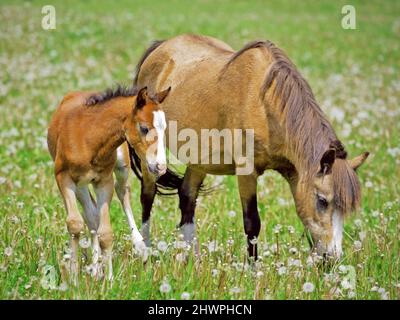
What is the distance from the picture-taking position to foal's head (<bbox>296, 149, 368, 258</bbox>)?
6.40m

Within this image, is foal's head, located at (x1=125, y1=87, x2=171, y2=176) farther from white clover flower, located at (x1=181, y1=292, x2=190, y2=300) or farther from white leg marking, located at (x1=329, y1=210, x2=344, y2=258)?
white leg marking, located at (x1=329, y1=210, x2=344, y2=258)

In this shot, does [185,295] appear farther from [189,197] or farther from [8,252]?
[189,197]

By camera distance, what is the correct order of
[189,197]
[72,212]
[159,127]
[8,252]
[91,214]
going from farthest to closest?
[189,197] → [91,214] → [72,212] → [8,252] → [159,127]

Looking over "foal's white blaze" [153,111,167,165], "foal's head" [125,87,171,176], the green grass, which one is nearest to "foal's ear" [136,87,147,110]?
"foal's head" [125,87,171,176]

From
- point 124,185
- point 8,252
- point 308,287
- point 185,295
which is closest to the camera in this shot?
point 185,295

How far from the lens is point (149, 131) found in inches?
234

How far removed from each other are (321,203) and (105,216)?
185 centimetres

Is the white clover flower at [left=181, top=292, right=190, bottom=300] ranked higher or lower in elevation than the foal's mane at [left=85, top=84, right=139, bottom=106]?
lower

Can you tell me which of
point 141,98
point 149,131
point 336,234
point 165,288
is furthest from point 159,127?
point 336,234

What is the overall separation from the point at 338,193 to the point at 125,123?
6.15 feet

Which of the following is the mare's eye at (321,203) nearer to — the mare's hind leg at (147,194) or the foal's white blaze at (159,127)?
the foal's white blaze at (159,127)

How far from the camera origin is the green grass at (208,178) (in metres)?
5.97

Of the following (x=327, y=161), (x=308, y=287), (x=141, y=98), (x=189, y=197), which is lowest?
(x=308, y=287)

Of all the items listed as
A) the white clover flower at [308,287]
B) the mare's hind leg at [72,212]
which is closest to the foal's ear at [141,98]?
the mare's hind leg at [72,212]
